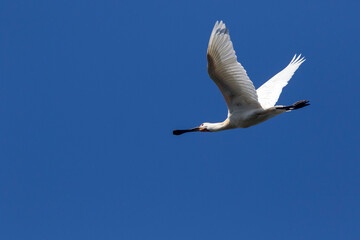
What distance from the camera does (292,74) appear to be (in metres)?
13.1

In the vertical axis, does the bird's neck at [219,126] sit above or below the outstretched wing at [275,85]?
below

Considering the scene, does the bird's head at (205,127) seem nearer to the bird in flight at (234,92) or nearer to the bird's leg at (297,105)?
the bird in flight at (234,92)

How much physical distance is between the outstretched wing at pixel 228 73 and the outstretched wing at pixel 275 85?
55.6 inches

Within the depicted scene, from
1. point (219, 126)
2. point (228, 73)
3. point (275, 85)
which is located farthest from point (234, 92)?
point (275, 85)

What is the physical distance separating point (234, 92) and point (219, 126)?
1311mm

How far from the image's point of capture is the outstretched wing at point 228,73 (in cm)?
921

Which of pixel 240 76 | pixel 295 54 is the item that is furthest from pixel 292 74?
pixel 240 76

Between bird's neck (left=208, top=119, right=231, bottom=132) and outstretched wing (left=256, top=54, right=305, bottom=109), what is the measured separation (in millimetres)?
1074

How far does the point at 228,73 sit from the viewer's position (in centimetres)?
970

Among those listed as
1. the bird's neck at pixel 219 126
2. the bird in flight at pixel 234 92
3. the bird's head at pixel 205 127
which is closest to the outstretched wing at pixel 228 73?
the bird in flight at pixel 234 92

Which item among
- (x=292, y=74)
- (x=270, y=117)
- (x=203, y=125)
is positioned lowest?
(x=270, y=117)

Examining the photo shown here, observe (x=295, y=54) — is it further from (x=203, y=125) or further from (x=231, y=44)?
(x=231, y=44)

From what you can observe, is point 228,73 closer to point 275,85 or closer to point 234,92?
point 234,92

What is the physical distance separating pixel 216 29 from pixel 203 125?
3.28m
